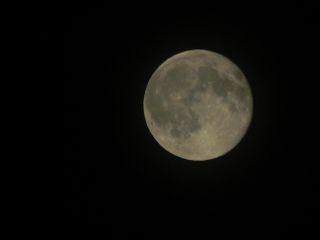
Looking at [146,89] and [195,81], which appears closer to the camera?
[195,81]

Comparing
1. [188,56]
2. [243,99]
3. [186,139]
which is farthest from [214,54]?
[186,139]

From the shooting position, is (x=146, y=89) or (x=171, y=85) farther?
(x=146, y=89)

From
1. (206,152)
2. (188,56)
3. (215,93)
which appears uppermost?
(188,56)

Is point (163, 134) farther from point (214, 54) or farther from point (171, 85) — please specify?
point (214, 54)

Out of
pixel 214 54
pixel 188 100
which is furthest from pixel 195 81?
pixel 214 54

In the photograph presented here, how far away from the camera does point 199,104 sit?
531 centimetres

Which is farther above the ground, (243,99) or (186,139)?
(243,99)

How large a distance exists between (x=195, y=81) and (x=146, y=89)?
77 centimetres

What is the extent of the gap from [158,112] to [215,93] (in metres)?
0.74

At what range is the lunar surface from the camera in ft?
17.5

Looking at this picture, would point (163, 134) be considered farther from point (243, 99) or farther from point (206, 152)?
point (243, 99)

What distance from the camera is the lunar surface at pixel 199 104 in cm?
533

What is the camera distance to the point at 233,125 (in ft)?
17.9

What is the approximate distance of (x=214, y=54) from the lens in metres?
5.73
